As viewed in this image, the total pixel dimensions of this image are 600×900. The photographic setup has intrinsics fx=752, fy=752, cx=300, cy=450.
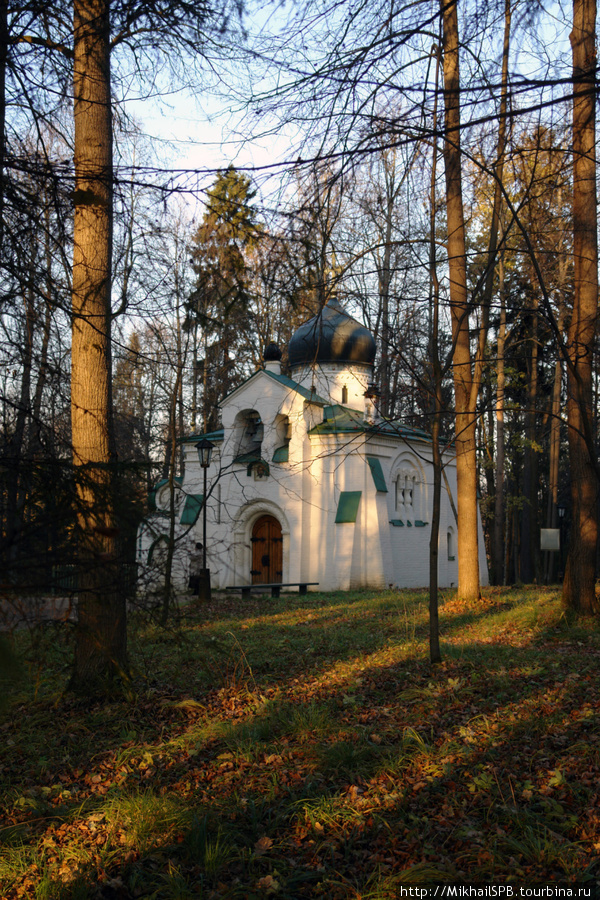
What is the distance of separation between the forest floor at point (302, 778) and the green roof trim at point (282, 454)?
1569cm

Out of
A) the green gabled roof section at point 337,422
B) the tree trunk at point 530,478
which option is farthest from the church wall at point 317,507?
the tree trunk at point 530,478

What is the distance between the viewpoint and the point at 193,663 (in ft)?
30.6

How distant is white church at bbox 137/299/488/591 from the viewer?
78.1 ft

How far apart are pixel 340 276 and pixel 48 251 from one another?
7.73ft

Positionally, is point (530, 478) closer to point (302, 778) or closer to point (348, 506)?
point (348, 506)

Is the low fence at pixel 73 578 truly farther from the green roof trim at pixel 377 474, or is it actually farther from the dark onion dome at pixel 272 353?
the dark onion dome at pixel 272 353

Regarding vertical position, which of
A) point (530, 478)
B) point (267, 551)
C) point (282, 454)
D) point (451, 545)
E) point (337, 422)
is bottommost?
point (267, 551)

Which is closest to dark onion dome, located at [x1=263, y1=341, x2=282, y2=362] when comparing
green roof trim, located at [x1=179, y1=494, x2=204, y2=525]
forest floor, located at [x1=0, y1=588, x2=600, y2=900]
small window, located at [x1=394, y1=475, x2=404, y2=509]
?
green roof trim, located at [x1=179, y1=494, x2=204, y2=525]

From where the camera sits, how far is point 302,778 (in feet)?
17.3

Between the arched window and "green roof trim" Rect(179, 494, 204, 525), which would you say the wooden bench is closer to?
"green roof trim" Rect(179, 494, 204, 525)

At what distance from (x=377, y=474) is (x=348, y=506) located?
1.42m

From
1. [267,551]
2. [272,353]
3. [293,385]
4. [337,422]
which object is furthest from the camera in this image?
[272,353]

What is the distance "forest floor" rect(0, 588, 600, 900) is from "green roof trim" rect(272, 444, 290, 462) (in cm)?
1569

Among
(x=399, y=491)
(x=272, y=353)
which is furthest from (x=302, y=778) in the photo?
(x=272, y=353)
